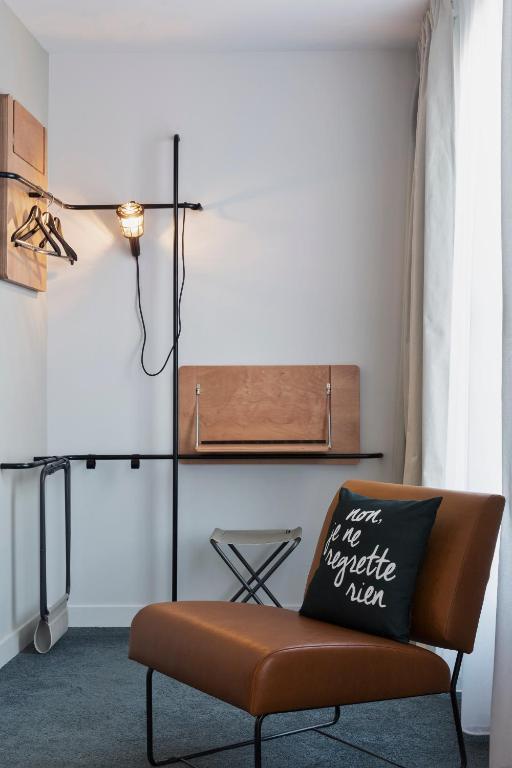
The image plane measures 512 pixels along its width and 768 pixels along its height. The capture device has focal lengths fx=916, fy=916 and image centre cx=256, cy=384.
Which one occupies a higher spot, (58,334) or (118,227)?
(118,227)

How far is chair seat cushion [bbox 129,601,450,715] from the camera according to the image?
2209mm

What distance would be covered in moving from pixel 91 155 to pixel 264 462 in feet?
5.55

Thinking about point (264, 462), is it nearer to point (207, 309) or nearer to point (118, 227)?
point (207, 309)

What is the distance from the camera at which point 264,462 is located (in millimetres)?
4371

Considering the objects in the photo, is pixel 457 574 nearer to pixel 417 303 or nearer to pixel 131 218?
pixel 417 303

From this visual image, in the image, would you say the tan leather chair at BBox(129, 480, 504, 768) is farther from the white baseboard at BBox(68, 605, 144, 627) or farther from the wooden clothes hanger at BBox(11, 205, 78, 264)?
the wooden clothes hanger at BBox(11, 205, 78, 264)

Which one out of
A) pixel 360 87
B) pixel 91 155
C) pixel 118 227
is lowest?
pixel 118 227

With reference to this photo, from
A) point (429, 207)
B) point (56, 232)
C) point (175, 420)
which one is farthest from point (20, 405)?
point (429, 207)

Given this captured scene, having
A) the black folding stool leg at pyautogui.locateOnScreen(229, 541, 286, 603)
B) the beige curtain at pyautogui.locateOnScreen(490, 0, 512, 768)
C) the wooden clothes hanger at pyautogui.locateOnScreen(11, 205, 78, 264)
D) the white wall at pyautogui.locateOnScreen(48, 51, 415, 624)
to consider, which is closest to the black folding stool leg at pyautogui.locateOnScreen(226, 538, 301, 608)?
the black folding stool leg at pyautogui.locateOnScreen(229, 541, 286, 603)

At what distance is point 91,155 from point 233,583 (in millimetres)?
2160

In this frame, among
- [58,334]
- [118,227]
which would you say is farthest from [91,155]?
[58,334]

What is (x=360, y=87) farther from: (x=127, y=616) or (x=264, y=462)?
(x=127, y=616)

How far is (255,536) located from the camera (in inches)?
160

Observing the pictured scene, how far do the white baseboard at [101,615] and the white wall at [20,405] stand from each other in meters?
0.26
